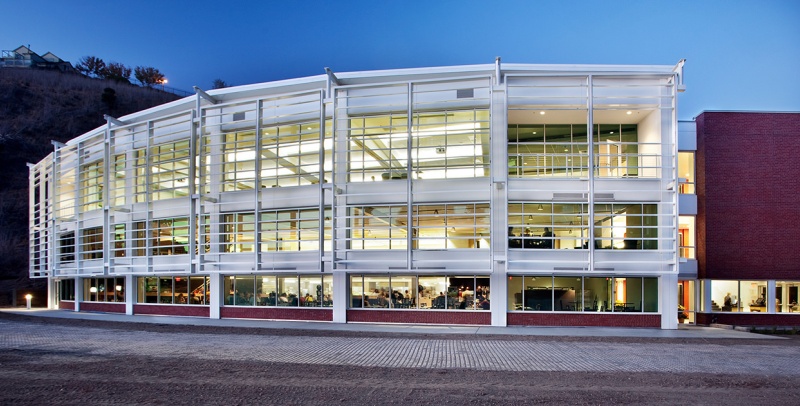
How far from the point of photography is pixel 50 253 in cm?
3491

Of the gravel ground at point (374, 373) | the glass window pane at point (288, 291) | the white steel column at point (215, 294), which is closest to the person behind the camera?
the gravel ground at point (374, 373)

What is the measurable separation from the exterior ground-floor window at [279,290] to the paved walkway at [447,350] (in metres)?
5.49

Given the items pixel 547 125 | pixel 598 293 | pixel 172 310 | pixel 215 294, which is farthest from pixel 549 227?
pixel 172 310

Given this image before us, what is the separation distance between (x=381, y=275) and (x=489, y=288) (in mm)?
4522

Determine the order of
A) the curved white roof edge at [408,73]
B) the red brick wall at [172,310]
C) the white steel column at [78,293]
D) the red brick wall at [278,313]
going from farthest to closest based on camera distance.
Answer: the white steel column at [78,293] → the red brick wall at [172,310] → the red brick wall at [278,313] → the curved white roof edge at [408,73]

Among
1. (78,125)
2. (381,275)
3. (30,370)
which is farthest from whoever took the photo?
(78,125)

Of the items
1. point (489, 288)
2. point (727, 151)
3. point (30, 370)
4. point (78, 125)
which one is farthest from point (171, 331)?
point (78, 125)

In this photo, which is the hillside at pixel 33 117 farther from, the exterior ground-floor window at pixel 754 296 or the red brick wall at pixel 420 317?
the exterior ground-floor window at pixel 754 296

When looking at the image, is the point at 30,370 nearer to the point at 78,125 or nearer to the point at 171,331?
the point at 171,331

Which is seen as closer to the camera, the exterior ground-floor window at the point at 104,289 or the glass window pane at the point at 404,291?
the glass window pane at the point at 404,291

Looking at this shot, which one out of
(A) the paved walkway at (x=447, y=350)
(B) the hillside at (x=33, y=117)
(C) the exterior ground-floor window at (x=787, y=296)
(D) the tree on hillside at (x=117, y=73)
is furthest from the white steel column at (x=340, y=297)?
(D) the tree on hillside at (x=117, y=73)

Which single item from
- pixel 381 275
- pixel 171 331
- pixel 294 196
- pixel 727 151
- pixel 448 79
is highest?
pixel 448 79

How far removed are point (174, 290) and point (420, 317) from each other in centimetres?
1303

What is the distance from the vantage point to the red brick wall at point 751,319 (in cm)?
2417
